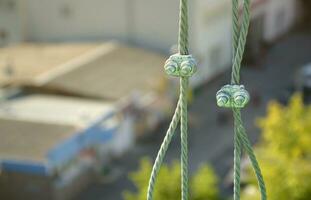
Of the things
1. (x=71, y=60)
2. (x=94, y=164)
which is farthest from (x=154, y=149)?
(x=71, y=60)

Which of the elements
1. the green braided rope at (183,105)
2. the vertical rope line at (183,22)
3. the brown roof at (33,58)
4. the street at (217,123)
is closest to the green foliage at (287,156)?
the street at (217,123)

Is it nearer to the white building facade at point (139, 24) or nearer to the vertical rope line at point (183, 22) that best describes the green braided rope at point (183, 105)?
the vertical rope line at point (183, 22)

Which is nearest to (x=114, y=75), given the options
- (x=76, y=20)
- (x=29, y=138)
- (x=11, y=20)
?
(x=76, y=20)

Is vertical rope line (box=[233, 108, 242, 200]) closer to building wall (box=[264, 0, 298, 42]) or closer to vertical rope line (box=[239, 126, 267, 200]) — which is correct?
vertical rope line (box=[239, 126, 267, 200])

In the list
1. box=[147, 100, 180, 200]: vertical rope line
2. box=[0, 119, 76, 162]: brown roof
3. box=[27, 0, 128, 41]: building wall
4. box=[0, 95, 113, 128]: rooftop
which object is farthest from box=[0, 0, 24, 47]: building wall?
box=[147, 100, 180, 200]: vertical rope line

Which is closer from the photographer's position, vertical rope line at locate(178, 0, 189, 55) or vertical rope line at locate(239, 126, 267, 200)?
vertical rope line at locate(178, 0, 189, 55)

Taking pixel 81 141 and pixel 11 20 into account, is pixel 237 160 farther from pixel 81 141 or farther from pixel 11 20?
pixel 11 20

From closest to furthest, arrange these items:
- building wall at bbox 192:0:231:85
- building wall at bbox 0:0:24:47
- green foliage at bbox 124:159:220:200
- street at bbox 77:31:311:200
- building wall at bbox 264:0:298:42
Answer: green foliage at bbox 124:159:220:200 → street at bbox 77:31:311:200 → building wall at bbox 192:0:231:85 → building wall at bbox 0:0:24:47 → building wall at bbox 264:0:298:42
